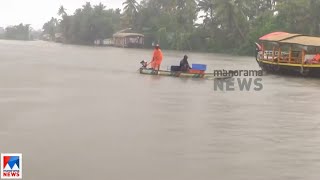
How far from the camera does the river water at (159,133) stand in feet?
22.2

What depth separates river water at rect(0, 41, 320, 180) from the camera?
6.76 meters

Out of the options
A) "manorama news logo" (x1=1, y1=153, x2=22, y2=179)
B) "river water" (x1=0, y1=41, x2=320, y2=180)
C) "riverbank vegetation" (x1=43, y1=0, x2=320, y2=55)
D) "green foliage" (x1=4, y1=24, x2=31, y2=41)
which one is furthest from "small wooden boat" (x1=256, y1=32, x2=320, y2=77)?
"green foliage" (x1=4, y1=24, x2=31, y2=41)

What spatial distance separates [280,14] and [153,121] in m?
42.1

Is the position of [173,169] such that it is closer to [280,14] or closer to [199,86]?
[199,86]

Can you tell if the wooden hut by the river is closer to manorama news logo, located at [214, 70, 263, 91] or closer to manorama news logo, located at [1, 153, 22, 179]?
manorama news logo, located at [214, 70, 263, 91]

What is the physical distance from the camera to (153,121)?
33.8ft

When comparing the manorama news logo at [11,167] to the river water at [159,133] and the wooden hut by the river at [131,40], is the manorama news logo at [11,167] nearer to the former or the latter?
the river water at [159,133]

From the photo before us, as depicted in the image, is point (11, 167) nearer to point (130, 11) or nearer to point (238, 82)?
point (238, 82)

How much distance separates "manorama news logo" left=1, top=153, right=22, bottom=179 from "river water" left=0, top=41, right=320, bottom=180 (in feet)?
0.45

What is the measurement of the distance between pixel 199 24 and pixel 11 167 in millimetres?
58615

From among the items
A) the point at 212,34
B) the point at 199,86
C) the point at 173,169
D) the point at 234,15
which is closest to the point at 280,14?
Result: the point at 234,15

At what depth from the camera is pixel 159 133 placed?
9062 mm

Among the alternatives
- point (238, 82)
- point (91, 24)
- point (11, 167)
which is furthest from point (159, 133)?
point (91, 24)

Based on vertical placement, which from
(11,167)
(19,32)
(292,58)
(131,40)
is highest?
(19,32)
